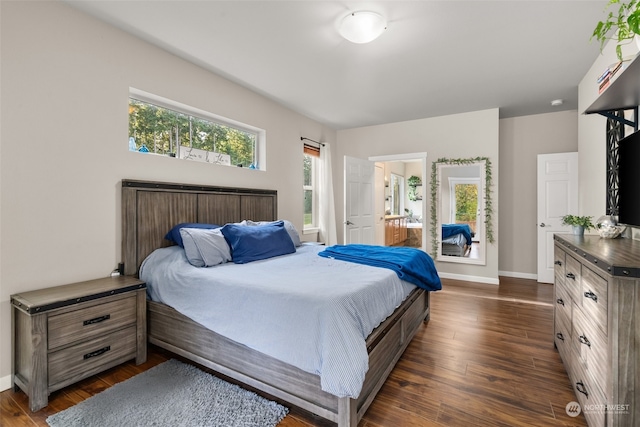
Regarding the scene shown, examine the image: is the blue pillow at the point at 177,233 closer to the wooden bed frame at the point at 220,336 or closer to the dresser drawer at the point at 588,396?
the wooden bed frame at the point at 220,336

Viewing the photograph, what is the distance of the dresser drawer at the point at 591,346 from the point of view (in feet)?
4.51

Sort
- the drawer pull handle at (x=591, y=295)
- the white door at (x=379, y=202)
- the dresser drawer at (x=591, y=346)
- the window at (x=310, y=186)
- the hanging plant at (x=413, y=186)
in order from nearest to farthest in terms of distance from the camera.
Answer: the dresser drawer at (x=591, y=346) → the drawer pull handle at (x=591, y=295) → the window at (x=310, y=186) → the white door at (x=379, y=202) → the hanging plant at (x=413, y=186)

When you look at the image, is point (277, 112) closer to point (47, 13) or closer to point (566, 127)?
point (47, 13)

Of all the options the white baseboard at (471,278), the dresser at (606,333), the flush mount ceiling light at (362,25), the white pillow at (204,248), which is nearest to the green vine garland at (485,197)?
the white baseboard at (471,278)

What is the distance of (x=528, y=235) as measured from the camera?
16.3 ft

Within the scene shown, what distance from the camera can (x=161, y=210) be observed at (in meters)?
2.84

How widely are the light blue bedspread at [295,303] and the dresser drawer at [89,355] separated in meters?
0.36

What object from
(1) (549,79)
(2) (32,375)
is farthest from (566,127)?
(2) (32,375)

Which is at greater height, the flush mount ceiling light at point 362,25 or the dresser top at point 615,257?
the flush mount ceiling light at point 362,25

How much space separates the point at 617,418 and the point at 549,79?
361 cm

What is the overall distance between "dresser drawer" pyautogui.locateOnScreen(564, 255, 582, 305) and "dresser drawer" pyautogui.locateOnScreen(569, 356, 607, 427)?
15.4 inches

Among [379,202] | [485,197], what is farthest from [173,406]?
[379,202]

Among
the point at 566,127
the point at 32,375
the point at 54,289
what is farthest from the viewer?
the point at 566,127

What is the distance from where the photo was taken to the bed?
16.5ft
